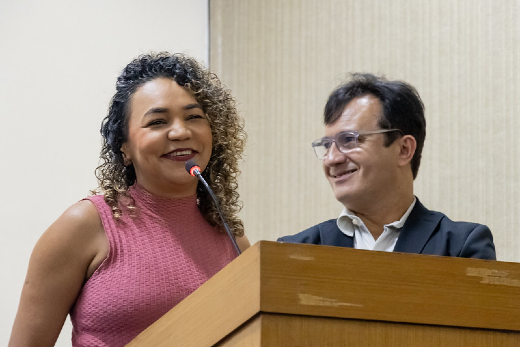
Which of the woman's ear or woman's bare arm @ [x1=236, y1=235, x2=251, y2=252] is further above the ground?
the woman's ear

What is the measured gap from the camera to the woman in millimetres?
1710

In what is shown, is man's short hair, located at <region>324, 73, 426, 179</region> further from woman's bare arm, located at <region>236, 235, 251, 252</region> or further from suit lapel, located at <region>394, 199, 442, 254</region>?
woman's bare arm, located at <region>236, 235, 251, 252</region>

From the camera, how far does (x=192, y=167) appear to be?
5.84ft

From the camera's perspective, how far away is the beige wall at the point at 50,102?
10.8ft

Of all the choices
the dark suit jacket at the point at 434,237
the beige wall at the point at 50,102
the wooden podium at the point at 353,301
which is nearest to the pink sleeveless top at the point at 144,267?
the dark suit jacket at the point at 434,237

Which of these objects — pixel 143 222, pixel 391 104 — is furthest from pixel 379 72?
pixel 143 222

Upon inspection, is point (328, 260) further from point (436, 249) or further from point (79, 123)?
point (79, 123)

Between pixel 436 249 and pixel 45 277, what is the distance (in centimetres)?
94

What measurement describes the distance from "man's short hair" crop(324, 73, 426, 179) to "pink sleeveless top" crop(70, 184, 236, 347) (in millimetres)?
547

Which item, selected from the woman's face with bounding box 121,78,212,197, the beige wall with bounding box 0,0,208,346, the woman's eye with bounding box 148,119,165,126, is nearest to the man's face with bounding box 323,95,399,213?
the woman's face with bounding box 121,78,212,197

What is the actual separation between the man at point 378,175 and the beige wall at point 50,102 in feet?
5.17

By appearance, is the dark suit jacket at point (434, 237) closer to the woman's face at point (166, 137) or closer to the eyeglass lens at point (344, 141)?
the eyeglass lens at point (344, 141)

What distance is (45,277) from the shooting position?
67.2 inches

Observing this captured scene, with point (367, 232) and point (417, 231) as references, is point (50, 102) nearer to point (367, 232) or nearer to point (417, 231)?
point (367, 232)
